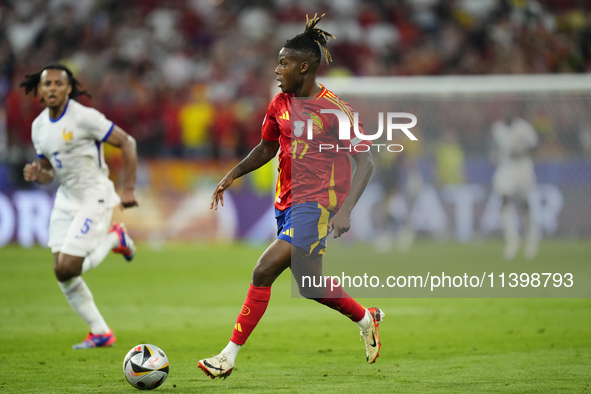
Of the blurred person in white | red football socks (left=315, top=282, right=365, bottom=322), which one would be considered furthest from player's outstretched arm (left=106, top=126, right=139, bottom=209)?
the blurred person in white

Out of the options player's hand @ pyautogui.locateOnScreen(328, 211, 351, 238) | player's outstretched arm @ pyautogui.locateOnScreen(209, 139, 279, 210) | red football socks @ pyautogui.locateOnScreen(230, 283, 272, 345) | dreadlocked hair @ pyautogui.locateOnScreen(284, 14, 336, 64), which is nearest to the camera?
player's hand @ pyautogui.locateOnScreen(328, 211, 351, 238)

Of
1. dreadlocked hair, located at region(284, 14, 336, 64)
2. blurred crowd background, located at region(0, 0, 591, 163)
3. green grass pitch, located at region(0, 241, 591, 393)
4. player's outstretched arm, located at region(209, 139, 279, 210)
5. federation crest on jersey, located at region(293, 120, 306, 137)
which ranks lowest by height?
green grass pitch, located at region(0, 241, 591, 393)

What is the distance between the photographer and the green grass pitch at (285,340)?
530 centimetres

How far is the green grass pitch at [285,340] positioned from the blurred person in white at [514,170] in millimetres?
4632

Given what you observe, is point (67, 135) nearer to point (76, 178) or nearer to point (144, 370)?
point (76, 178)

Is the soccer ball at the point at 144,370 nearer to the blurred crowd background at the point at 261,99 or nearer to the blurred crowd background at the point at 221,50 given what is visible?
the blurred crowd background at the point at 261,99

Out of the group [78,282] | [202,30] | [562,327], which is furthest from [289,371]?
[202,30]

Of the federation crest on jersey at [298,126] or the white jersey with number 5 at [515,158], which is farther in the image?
the white jersey with number 5 at [515,158]

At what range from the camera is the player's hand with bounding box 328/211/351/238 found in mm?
5027

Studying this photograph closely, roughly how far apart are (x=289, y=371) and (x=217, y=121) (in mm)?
12224

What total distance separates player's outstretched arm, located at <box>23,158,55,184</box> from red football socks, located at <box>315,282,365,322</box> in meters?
3.01

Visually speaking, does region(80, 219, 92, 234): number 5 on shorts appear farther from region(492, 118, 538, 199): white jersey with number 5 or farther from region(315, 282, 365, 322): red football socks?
region(492, 118, 538, 199): white jersey with number 5

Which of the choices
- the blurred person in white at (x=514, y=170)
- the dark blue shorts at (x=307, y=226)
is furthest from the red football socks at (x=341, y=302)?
the blurred person in white at (x=514, y=170)

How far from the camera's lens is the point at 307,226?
5.29 meters
